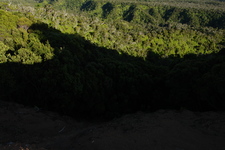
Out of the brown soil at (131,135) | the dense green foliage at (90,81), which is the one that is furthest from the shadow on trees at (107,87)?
the brown soil at (131,135)

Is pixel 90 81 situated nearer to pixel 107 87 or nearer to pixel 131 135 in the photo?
pixel 107 87

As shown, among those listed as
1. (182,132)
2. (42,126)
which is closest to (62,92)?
(42,126)

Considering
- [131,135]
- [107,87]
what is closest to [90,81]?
[107,87]

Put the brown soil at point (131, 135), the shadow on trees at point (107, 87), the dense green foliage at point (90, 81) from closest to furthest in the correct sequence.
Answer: the brown soil at point (131, 135), the shadow on trees at point (107, 87), the dense green foliage at point (90, 81)

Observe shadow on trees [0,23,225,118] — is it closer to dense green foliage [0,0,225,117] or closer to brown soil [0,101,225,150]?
dense green foliage [0,0,225,117]

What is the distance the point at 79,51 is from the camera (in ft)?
114

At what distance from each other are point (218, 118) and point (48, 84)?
1953 cm

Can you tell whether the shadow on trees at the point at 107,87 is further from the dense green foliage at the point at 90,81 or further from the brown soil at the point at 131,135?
the brown soil at the point at 131,135

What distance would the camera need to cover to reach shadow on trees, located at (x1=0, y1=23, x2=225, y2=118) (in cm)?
2211

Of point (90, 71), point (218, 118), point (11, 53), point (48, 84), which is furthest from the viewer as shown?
Result: point (90, 71)

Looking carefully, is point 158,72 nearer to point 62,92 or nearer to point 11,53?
point 62,92

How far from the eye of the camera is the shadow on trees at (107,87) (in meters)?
22.1

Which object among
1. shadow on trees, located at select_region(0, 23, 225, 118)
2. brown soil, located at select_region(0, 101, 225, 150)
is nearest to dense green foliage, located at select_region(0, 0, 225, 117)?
shadow on trees, located at select_region(0, 23, 225, 118)

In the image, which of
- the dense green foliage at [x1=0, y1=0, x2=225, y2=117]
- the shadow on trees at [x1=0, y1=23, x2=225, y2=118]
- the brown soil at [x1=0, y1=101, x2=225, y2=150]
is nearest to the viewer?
the brown soil at [x1=0, y1=101, x2=225, y2=150]
